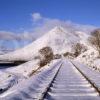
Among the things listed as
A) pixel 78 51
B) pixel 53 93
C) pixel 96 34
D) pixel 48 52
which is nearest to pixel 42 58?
pixel 48 52

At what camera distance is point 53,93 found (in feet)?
43.5

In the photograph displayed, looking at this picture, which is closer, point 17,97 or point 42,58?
point 17,97

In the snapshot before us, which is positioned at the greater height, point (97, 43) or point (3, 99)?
point (97, 43)

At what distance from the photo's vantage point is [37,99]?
37.0 ft

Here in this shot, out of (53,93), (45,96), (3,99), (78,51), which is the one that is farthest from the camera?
(78,51)

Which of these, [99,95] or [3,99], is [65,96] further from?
[3,99]

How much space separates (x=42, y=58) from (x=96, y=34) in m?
33.6

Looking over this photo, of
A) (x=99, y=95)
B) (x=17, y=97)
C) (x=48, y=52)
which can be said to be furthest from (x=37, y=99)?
(x=48, y=52)

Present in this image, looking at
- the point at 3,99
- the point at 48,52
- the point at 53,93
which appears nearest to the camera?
the point at 3,99

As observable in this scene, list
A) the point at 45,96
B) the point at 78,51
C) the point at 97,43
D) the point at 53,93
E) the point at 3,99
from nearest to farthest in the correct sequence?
the point at 3,99
the point at 45,96
the point at 53,93
the point at 97,43
the point at 78,51

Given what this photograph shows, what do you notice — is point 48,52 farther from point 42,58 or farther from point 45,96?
point 45,96

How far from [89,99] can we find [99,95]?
704 millimetres

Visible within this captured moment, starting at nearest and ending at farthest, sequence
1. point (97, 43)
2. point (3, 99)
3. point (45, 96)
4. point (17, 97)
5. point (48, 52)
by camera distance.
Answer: point (3, 99) → point (17, 97) → point (45, 96) → point (97, 43) → point (48, 52)

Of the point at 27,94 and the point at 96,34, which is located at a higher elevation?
the point at 96,34
